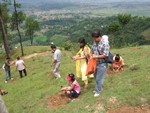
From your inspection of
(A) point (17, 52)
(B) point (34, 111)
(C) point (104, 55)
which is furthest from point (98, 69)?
(A) point (17, 52)

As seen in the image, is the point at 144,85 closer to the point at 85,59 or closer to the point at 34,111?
the point at 85,59

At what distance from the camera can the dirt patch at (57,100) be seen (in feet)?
46.8

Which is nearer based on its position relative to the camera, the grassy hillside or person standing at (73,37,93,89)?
the grassy hillside

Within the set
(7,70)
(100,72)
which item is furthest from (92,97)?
(7,70)

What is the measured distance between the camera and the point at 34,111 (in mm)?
14461

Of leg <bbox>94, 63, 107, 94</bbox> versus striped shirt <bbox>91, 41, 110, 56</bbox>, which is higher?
striped shirt <bbox>91, 41, 110, 56</bbox>

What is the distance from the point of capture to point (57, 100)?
576 inches

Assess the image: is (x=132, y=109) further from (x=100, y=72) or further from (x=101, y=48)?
(x=101, y=48)

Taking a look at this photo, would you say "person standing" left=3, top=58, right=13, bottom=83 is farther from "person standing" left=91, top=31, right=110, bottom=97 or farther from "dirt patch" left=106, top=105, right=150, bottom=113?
"dirt patch" left=106, top=105, right=150, bottom=113

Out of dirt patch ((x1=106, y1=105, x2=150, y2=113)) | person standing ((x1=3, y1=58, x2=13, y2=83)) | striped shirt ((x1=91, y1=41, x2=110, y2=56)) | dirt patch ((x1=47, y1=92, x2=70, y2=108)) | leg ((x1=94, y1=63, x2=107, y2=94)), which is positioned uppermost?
striped shirt ((x1=91, y1=41, x2=110, y2=56))

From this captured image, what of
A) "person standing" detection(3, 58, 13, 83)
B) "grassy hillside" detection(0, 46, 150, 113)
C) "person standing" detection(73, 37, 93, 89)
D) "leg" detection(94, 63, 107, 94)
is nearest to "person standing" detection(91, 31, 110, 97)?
"leg" detection(94, 63, 107, 94)

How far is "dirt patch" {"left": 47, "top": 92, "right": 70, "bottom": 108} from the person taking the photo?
1425 centimetres

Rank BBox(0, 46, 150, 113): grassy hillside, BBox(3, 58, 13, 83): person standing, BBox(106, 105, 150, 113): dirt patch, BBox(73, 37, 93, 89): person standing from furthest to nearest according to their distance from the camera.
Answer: BBox(3, 58, 13, 83): person standing
BBox(73, 37, 93, 89): person standing
BBox(0, 46, 150, 113): grassy hillside
BBox(106, 105, 150, 113): dirt patch

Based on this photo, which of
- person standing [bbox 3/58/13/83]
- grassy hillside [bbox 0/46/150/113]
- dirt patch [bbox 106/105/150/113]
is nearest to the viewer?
dirt patch [bbox 106/105/150/113]
